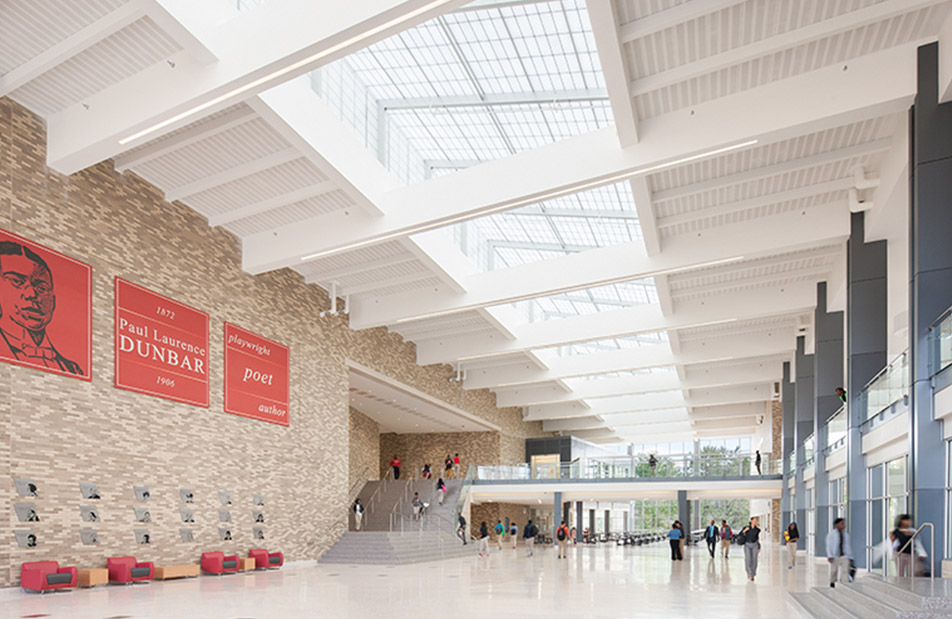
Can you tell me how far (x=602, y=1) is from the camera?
10.7m

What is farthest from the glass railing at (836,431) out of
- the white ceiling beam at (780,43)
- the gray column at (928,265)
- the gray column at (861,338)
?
the white ceiling beam at (780,43)

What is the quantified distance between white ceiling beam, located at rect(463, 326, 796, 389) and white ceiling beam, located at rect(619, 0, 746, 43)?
2054 centimetres

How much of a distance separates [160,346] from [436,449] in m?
26.5

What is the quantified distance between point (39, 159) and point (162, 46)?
346 centimetres

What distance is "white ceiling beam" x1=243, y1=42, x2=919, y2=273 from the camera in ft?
42.2

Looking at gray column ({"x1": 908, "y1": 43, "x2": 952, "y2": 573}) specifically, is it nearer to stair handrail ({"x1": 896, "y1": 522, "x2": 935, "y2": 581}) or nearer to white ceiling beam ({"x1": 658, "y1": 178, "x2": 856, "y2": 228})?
stair handrail ({"x1": 896, "y1": 522, "x2": 935, "y2": 581})

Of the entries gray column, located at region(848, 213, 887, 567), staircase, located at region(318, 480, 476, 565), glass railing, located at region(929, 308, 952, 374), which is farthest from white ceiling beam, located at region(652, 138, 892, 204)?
staircase, located at region(318, 480, 476, 565)

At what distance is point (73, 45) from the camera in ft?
41.4

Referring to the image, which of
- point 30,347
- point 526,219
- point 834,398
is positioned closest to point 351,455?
point 526,219

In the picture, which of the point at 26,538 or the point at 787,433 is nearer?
the point at 26,538

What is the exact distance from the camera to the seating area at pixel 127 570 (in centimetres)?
1311

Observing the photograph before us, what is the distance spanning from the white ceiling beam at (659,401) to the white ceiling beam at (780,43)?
31.4m

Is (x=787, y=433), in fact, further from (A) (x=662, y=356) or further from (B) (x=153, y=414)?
(B) (x=153, y=414)

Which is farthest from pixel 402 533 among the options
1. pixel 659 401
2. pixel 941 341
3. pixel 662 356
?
pixel 659 401
